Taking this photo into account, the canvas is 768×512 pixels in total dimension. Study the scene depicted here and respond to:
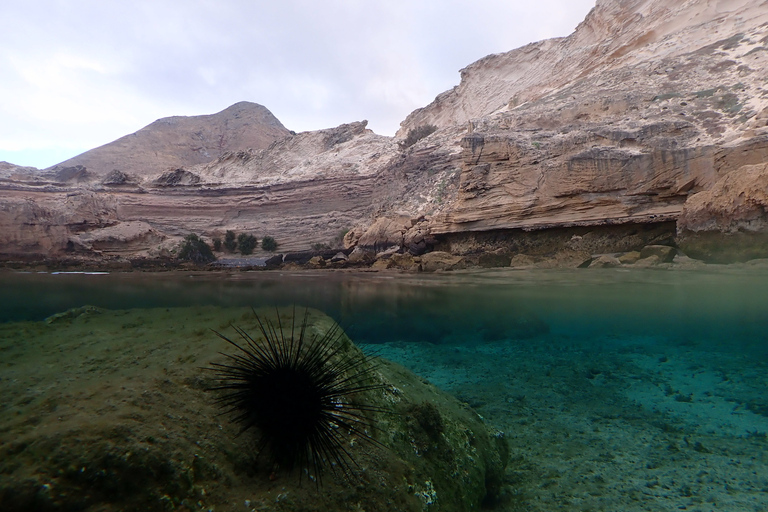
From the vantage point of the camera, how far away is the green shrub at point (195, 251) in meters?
24.8

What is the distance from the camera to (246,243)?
27328 mm

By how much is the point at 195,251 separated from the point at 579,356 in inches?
948

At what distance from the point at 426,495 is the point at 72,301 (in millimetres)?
8971

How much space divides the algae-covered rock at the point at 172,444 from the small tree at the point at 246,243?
24708mm

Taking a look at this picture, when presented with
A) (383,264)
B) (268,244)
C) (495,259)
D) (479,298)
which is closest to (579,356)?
(479,298)

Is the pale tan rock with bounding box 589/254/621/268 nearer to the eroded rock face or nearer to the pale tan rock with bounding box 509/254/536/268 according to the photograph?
the eroded rock face

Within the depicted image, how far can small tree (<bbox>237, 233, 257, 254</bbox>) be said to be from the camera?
89.2ft

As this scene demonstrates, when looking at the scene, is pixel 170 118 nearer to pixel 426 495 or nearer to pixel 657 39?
pixel 657 39

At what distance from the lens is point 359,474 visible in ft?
6.81

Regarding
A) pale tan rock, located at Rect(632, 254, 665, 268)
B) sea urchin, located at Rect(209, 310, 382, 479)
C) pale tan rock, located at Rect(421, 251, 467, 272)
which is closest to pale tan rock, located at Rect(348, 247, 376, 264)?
pale tan rock, located at Rect(421, 251, 467, 272)

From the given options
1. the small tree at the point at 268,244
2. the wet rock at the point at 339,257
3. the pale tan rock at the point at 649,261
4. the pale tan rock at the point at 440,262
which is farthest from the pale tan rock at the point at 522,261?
the small tree at the point at 268,244

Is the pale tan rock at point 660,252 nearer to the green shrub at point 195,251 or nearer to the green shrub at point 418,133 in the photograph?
the green shrub at point 418,133

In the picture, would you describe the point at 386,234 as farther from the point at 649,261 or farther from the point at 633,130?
the point at 649,261

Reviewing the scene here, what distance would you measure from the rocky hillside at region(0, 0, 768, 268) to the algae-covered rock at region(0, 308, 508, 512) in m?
12.3
